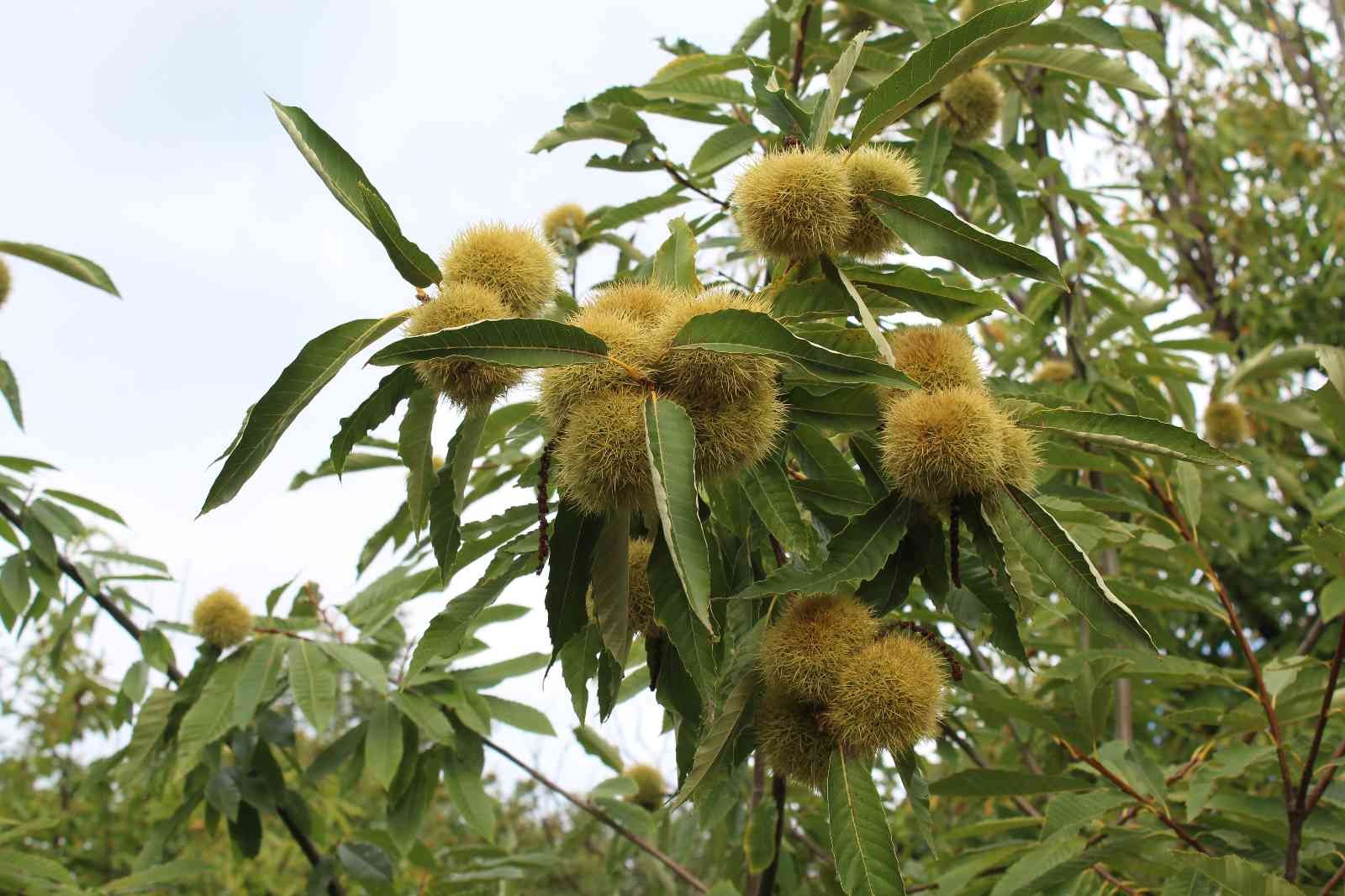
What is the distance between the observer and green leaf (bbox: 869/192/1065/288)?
1.40 meters

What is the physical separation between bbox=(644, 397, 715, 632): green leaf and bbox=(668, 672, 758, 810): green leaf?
0.99 feet

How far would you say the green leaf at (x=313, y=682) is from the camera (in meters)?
2.35

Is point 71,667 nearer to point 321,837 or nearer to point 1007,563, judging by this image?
point 321,837

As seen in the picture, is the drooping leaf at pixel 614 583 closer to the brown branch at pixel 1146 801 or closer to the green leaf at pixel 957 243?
the green leaf at pixel 957 243

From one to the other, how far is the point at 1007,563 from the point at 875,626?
30 cm

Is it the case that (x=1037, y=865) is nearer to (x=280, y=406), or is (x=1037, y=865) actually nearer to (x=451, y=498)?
(x=451, y=498)

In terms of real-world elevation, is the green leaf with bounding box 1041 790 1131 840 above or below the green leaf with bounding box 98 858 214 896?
below

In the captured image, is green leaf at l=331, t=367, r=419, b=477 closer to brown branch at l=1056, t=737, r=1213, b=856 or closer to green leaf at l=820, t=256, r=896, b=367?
green leaf at l=820, t=256, r=896, b=367

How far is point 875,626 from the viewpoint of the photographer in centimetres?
140

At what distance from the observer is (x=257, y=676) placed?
248 cm

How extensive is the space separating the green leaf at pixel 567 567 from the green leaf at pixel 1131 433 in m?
0.63

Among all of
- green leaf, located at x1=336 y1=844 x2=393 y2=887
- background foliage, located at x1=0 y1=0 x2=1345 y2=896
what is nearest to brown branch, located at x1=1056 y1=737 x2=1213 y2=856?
background foliage, located at x1=0 y1=0 x2=1345 y2=896

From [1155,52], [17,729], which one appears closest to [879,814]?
[1155,52]

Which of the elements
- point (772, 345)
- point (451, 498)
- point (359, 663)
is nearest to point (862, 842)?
point (772, 345)
